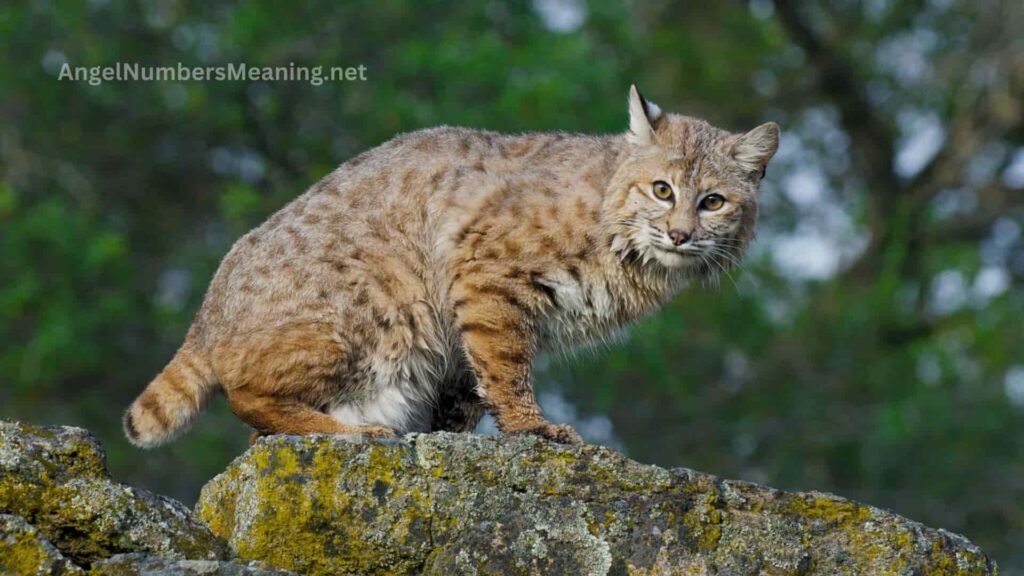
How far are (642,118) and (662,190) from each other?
38 cm

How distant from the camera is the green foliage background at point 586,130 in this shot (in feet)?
55.0

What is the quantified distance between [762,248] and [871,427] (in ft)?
11.0

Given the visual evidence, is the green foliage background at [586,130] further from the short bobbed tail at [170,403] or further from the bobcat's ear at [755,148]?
the short bobbed tail at [170,403]

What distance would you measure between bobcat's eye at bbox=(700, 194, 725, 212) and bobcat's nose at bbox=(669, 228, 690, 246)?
0.86 ft

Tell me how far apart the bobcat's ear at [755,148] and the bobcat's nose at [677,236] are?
570mm

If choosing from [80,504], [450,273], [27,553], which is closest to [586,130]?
[450,273]

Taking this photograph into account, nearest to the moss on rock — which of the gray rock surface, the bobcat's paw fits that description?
the gray rock surface

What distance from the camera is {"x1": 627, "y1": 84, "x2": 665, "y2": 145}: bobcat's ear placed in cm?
700

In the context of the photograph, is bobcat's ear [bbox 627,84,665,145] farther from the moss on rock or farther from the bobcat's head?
the moss on rock

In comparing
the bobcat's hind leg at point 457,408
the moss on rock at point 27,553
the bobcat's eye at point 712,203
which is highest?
the bobcat's eye at point 712,203

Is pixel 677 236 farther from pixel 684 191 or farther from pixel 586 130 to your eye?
pixel 586 130

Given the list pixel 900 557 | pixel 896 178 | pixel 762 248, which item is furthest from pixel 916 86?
pixel 900 557

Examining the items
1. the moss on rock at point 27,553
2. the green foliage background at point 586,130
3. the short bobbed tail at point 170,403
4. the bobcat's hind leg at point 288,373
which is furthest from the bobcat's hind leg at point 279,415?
the green foliage background at point 586,130

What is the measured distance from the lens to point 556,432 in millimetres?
6113
